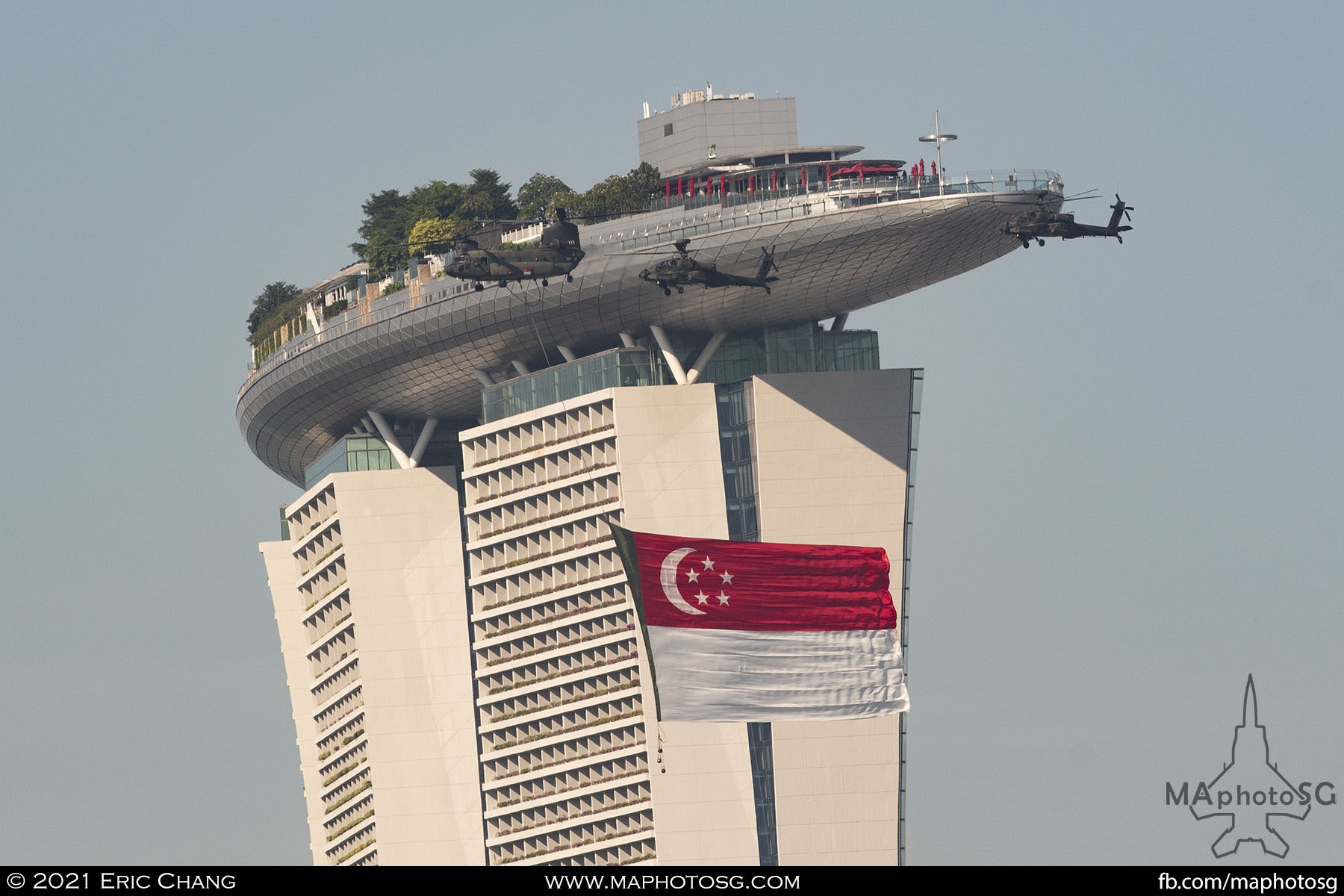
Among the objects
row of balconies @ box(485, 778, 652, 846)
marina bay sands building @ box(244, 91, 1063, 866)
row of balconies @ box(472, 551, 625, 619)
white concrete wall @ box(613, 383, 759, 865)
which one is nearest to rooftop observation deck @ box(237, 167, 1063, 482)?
marina bay sands building @ box(244, 91, 1063, 866)

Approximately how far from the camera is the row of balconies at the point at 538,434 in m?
189

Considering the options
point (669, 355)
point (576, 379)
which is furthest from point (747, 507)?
point (576, 379)

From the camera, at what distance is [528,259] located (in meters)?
171

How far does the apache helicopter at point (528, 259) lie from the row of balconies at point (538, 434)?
18341mm

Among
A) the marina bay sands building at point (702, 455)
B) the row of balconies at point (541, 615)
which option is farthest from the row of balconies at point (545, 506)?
the row of balconies at point (541, 615)

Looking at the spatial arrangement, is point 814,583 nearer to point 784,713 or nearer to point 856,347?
point 784,713

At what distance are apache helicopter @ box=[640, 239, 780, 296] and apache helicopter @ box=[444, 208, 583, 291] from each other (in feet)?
16.8

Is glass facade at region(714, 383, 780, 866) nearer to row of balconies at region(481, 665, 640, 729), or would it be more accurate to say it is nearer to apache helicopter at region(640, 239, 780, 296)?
row of balconies at region(481, 665, 640, 729)

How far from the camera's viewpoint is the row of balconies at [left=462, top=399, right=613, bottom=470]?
189125 millimetres

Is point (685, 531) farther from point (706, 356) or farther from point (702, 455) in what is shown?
point (706, 356)

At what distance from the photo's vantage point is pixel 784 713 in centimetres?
15762
